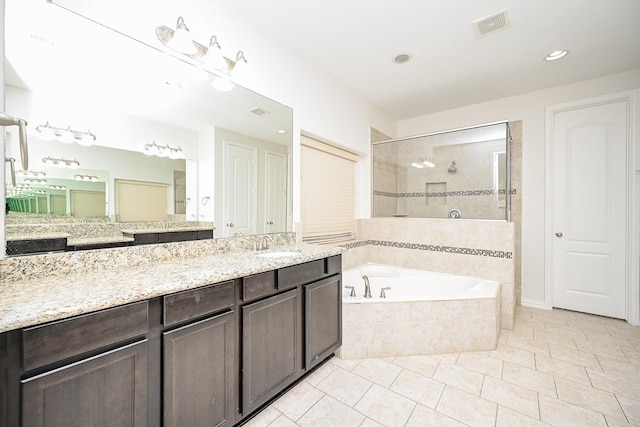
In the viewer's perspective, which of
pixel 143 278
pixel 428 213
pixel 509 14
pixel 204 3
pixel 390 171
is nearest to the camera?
pixel 143 278

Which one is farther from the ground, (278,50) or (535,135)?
(278,50)

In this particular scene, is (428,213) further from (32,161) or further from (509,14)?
(32,161)

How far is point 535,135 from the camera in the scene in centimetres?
323

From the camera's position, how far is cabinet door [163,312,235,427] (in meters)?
1.09

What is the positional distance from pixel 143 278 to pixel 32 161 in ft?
2.35

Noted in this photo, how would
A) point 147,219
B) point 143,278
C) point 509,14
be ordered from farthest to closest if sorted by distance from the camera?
point 509,14, point 147,219, point 143,278

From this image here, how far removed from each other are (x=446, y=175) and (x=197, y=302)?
3.21 meters

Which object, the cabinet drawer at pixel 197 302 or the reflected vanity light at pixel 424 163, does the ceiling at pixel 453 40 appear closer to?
the reflected vanity light at pixel 424 163

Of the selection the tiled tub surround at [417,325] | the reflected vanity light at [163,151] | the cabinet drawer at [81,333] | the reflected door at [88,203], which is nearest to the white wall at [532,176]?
the tiled tub surround at [417,325]

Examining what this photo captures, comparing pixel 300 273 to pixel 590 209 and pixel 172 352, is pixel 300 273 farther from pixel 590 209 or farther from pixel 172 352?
pixel 590 209

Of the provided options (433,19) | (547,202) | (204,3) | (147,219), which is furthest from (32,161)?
(547,202)

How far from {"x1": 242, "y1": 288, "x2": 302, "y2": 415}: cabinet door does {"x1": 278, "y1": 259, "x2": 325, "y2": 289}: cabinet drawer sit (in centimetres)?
6

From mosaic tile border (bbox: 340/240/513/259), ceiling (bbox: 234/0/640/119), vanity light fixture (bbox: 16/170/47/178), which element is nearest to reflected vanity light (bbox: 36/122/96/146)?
vanity light fixture (bbox: 16/170/47/178)

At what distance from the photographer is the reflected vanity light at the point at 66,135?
47.6 inches
